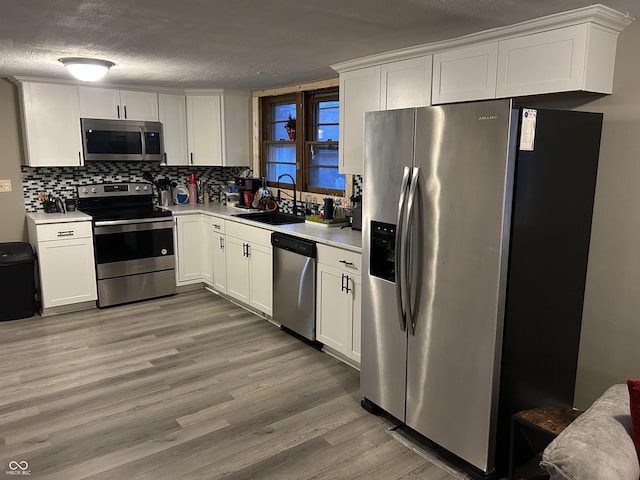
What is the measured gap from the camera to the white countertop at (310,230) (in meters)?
3.41

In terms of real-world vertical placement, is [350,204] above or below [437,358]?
above

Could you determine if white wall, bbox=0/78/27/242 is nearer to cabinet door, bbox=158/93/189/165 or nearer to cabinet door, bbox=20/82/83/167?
cabinet door, bbox=20/82/83/167

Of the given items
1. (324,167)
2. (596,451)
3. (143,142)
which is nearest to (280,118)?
(324,167)

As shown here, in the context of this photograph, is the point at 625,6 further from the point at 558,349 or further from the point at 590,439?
the point at 590,439

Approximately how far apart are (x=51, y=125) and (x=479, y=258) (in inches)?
167

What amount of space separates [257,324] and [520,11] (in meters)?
3.18

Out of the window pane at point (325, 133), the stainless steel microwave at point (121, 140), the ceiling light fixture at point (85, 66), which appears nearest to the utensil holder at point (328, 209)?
the window pane at point (325, 133)

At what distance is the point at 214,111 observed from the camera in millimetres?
5363

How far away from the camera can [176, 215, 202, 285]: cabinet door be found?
203 inches

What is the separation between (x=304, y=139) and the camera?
188 inches

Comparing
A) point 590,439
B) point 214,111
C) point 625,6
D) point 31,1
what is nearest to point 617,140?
point 625,6

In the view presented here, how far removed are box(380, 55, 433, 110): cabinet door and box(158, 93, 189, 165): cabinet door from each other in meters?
2.81

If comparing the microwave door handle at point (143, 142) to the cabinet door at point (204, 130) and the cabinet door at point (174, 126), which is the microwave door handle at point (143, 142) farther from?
the cabinet door at point (204, 130)

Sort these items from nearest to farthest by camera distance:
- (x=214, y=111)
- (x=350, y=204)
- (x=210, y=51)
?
1. (x=210, y=51)
2. (x=350, y=204)
3. (x=214, y=111)
